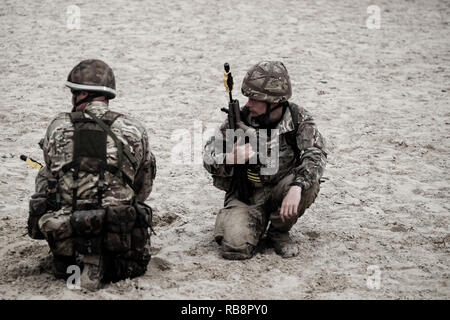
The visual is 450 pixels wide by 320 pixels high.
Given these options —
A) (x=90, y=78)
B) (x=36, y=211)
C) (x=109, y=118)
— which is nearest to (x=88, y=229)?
(x=36, y=211)

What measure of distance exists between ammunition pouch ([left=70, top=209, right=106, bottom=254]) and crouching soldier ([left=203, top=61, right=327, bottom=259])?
114 cm

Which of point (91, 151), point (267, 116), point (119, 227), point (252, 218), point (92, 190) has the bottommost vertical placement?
point (252, 218)

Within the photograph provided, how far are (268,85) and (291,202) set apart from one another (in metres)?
0.97

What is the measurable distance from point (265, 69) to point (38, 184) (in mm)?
1996

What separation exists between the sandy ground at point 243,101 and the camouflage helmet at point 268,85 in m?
1.28

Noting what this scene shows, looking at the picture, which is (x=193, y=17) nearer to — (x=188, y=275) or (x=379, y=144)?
(x=379, y=144)

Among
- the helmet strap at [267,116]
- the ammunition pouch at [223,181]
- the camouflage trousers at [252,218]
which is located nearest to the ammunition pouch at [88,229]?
the camouflage trousers at [252,218]

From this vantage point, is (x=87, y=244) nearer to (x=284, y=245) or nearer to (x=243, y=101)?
(x=284, y=245)

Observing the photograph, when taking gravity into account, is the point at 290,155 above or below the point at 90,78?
below

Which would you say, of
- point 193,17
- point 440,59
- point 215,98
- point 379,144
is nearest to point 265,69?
point 379,144

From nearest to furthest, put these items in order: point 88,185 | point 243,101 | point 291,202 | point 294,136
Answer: point 88,185 → point 291,202 → point 294,136 → point 243,101

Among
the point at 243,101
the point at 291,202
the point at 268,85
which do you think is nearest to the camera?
the point at 291,202

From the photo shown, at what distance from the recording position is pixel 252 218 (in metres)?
4.71

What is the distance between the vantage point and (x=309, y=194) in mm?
4496
